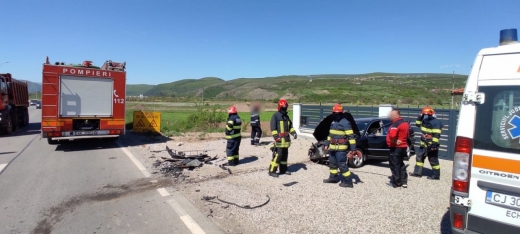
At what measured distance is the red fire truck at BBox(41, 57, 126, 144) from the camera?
10680 millimetres

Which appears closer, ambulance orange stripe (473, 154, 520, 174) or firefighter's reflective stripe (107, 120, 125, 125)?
ambulance orange stripe (473, 154, 520, 174)

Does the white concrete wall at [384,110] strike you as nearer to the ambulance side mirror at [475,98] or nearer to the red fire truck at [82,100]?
the ambulance side mirror at [475,98]

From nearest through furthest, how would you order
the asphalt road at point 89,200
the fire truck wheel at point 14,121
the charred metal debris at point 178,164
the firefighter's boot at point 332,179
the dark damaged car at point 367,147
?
the asphalt road at point 89,200 → the firefighter's boot at point 332,179 → the charred metal debris at point 178,164 → the dark damaged car at point 367,147 → the fire truck wheel at point 14,121

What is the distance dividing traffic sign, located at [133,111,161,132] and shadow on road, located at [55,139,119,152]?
312 cm

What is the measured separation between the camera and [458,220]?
116 inches

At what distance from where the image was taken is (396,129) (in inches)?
247

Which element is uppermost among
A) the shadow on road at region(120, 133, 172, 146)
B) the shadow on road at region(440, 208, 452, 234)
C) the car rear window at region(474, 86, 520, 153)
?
the car rear window at region(474, 86, 520, 153)

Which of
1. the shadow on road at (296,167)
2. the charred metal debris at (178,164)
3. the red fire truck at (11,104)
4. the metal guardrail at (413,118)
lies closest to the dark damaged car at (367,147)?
the shadow on road at (296,167)

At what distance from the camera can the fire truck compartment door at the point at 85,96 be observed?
11031 millimetres

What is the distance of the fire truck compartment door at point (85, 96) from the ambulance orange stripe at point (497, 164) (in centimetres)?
1168

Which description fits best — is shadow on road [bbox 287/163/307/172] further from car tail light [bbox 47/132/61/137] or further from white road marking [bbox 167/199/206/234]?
car tail light [bbox 47/132/61/137]

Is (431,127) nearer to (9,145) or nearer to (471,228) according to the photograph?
(471,228)

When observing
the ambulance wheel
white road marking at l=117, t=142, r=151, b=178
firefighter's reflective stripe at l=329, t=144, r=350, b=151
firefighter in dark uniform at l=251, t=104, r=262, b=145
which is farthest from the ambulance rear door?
the ambulance wheel

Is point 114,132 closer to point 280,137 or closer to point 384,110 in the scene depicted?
point 280,137
